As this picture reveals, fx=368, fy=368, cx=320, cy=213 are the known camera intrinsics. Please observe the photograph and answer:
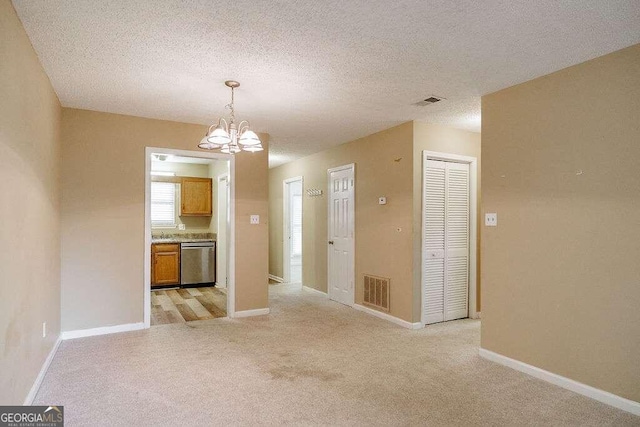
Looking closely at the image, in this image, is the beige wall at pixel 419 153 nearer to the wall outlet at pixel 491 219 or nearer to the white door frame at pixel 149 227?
the wall outlet at pixel 491 219

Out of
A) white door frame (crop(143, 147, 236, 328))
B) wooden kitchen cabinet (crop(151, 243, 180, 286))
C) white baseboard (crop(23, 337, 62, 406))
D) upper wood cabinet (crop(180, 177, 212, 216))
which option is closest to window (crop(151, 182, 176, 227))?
upper wood cabinet (crop(180, 177, 212, 216))

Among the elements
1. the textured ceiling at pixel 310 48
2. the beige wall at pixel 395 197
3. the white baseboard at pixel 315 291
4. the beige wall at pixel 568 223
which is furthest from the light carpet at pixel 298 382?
the textured ceiling at pixel 310 48

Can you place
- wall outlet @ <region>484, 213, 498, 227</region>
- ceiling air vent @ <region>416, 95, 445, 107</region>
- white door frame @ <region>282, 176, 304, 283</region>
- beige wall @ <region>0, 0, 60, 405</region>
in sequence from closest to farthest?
beige wall @ <region>0, 0, 60, 405</region>
wall outlet @ <region>484, 213, 498, 227</region>
ceiling air vent @ <region>416, 95, 445, 107</region>
white door frame @ <region>282, 176, 304, 283</region>

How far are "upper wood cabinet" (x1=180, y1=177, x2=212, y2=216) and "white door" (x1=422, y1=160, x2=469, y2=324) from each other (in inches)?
189

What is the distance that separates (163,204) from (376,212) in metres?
4.74

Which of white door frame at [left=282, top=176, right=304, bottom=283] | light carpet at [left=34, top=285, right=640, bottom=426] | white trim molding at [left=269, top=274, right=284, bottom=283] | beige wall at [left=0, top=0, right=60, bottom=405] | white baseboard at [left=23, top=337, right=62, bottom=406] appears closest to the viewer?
beige wall at [left=0, top=0, right=60, bottom=405]

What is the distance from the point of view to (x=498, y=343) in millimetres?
3467

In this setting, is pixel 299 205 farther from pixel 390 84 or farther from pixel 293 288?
pixel 390 84

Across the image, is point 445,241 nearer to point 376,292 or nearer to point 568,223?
point 376,292

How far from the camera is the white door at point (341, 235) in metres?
5.70

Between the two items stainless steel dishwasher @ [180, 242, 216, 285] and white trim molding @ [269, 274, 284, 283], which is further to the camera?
white trim molding @ [269, 274, 284, 283]

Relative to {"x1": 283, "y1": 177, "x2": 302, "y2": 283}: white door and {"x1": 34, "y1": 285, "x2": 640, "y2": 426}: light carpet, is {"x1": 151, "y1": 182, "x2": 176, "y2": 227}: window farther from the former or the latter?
{"x1": 34, "y1": 285, "x2": 640, "y2": 426}: light carpet

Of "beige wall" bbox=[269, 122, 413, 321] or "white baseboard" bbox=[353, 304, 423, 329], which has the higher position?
"beige wall" bbox=[269, 122, 413, 321]

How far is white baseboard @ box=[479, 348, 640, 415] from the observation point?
2578 millimetres
